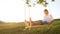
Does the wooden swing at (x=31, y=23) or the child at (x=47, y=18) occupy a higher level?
the child at (x=47, y=18)

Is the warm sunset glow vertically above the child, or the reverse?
the warm sunset glow

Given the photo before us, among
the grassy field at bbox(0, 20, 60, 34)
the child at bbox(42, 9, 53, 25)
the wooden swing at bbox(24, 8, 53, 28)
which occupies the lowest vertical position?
the grassy field at bbox(0, 20, 60, 34)

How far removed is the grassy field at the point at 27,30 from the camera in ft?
5.56

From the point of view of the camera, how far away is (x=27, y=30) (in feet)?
5.71

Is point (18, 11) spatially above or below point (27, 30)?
above

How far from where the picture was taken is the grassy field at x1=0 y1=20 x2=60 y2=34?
5.56 feet

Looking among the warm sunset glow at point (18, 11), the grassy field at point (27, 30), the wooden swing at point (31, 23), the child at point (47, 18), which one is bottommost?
the grassy field at point (27, 30)

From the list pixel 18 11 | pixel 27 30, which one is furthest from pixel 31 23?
pixel 18 11

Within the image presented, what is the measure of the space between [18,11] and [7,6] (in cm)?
14

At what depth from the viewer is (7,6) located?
5.69 feet

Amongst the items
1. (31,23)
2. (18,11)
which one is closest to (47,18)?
(31,23)

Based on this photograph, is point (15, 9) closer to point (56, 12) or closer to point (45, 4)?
point (45, 4)

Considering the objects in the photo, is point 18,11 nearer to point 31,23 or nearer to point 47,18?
point 31,23

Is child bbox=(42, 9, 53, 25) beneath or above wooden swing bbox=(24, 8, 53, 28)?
above
